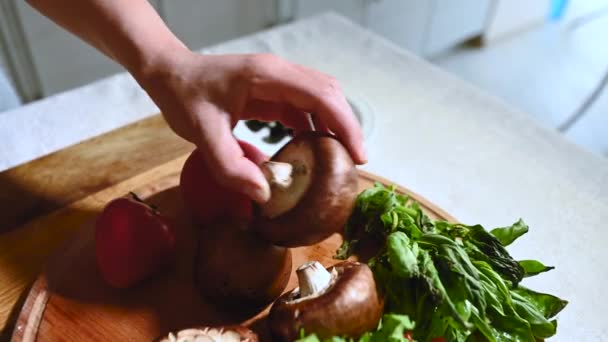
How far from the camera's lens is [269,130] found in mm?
1191

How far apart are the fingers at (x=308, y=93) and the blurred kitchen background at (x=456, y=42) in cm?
83

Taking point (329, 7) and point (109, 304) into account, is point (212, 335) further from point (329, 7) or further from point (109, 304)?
point (329, 7)

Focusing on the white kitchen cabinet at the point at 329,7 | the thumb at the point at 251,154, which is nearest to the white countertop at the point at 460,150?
the thumb at the point at 251,154

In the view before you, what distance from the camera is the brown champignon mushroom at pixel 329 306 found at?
635mm

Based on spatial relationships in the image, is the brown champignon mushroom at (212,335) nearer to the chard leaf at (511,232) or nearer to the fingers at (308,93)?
the fingers at (308,93)

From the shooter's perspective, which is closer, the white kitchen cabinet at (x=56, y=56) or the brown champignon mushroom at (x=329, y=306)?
the brown champignon mushroom at (x=329, y=306)

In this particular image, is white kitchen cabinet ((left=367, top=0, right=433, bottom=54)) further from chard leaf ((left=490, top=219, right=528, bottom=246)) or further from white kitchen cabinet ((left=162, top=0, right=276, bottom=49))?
chard leaf ((left=490, top=219, right=528, bottom=246))

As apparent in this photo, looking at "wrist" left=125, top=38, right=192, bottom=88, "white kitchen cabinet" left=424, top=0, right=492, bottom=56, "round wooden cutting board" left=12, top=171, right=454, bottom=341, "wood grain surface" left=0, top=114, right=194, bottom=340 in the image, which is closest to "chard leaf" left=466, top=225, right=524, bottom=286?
"round wooden cutting board" left=12, top=171, right=454, bottom=341

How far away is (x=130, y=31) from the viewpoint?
2.52 feet

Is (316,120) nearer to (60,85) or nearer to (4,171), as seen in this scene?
(4,171)

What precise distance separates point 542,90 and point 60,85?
2.43 meters

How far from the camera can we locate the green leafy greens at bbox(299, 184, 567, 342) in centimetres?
66

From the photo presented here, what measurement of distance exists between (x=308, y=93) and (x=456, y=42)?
276 cm

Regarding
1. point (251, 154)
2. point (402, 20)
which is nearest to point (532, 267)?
point (251, 154)
